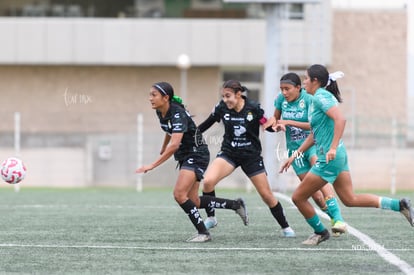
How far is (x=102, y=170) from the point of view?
27.0m

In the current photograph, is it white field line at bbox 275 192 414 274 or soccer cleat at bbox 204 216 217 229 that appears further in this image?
soccer cleat at bbox 204 216 217 229

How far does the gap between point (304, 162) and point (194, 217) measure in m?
1.66

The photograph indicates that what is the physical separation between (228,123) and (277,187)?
10.6 metres

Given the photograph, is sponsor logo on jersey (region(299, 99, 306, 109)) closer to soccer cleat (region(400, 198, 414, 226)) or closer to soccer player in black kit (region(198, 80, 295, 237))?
soccer player in black kit (region(198, 80, 295, 237))

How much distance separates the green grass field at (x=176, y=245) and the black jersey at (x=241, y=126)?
0.96 meters

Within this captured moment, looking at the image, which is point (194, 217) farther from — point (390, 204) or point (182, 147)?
point (390, 204)

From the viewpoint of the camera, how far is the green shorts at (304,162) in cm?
1189

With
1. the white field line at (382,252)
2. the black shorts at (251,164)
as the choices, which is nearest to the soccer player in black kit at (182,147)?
the black shorts at (251,164)

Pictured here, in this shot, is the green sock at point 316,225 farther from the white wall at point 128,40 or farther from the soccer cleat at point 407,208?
the white wall at point 128,40

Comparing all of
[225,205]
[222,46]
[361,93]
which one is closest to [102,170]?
[222,46]

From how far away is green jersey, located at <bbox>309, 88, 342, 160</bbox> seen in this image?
1041cm

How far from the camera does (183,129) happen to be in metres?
11.0

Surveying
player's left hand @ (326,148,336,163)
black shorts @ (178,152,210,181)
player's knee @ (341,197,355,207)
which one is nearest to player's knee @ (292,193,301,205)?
player's knee @ (341,197,355,207)

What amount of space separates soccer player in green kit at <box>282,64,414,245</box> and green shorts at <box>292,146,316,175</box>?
37.5 inches
